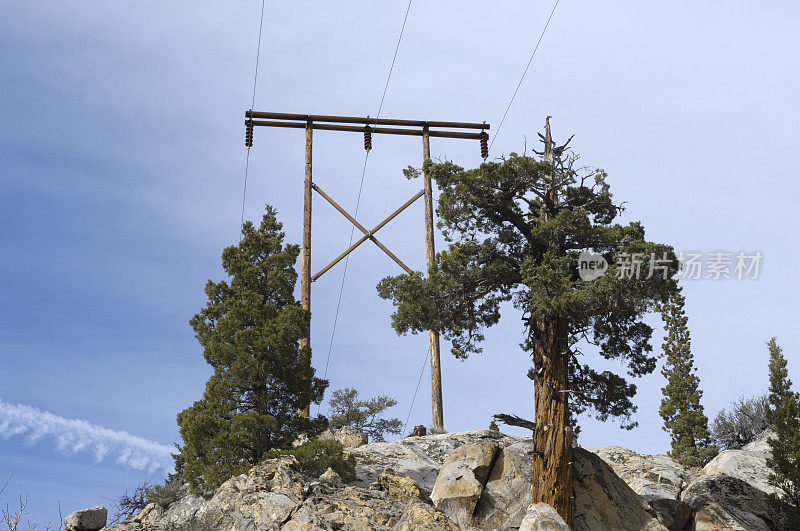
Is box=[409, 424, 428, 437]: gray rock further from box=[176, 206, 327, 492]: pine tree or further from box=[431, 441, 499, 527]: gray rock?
box=[431, 441, 499, 527]: gray rock

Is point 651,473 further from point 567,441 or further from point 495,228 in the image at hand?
point 495,228

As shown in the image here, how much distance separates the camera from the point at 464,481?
60.5ft

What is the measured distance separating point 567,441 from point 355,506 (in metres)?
5.63

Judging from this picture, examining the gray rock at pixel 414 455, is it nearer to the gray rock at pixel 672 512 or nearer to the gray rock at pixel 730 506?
the gray rock at pixel 672 512

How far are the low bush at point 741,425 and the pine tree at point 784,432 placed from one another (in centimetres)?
887

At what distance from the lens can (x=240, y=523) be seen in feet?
54.8

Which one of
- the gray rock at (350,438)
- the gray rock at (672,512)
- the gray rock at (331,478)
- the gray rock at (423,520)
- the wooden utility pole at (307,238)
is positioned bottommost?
the gray rock at (423,520)

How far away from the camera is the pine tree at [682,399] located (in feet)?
103

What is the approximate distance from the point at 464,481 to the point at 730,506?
317 inches

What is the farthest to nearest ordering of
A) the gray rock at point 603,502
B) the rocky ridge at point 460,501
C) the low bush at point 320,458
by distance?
the low bush at point 320,458 < the gray rock at point 603,502 < the rocky ridge at point 460,501

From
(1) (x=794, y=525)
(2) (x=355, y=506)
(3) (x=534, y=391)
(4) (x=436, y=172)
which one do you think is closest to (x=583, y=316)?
(3) (x=534, y=391)

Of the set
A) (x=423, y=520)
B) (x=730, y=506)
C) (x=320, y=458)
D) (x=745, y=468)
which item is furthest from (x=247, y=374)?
(x=745, y=468)

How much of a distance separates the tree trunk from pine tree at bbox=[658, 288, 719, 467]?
1414 cm

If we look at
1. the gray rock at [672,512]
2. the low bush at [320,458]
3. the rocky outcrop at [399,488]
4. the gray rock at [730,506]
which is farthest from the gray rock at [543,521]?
the low bush at [320,458]
